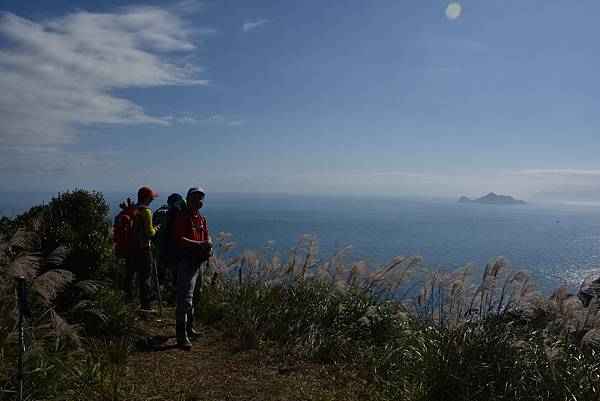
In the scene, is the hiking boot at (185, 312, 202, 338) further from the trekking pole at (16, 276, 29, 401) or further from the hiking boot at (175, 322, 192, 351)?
the trekking pole at (16, 276, 29, 401)

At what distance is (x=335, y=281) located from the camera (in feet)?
24.6

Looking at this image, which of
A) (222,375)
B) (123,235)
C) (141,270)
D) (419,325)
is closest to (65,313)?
(141,270)

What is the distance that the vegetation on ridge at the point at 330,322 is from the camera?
14.9ft

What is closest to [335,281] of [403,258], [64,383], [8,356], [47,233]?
[403,258]

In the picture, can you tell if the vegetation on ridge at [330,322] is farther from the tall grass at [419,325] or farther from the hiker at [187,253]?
the hiker at [187,253]

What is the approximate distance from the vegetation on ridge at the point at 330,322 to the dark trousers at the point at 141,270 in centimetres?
46

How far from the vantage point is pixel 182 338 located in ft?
20.2

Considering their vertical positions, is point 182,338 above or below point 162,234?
below

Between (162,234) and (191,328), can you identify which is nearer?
(162,234)

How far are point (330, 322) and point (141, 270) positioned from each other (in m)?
3.79

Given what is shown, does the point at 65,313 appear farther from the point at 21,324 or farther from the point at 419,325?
the point at 419,325

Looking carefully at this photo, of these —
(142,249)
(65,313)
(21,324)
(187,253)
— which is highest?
(187,253)

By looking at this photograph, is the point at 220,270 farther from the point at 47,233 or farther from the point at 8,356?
the point at 8,356

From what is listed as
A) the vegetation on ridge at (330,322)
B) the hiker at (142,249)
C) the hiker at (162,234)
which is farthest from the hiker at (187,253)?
the hiker at (142,249)
